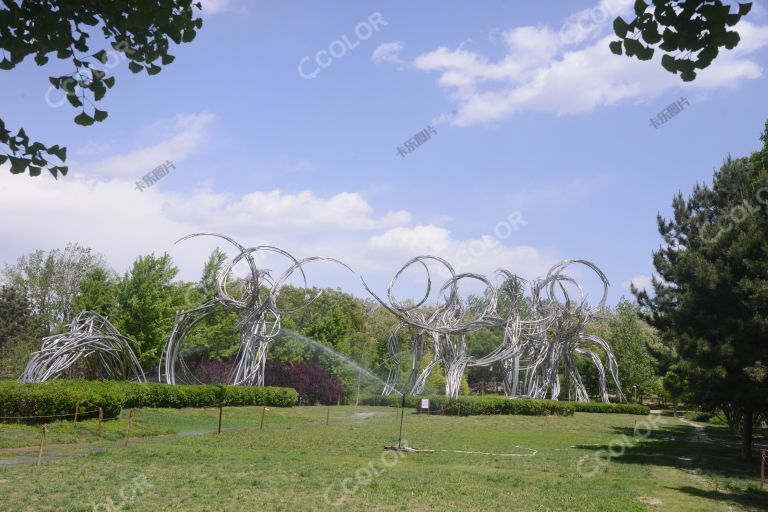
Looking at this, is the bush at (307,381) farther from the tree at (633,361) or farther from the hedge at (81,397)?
the tree at (633,361)

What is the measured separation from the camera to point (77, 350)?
2916 cm

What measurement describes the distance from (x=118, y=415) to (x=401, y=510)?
1559 centimetres

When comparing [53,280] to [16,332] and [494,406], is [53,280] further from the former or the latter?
[494,406]

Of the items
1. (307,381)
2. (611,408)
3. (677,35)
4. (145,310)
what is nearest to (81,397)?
(145,310)

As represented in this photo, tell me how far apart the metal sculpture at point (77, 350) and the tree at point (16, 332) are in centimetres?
1358

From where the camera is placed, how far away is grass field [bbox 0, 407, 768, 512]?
34.7 feet

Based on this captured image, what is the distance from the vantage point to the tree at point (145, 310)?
124 ft

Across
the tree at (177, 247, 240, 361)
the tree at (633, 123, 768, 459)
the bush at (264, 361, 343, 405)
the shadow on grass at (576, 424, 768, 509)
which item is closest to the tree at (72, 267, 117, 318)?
the tree at (177, 247, 240, 361)

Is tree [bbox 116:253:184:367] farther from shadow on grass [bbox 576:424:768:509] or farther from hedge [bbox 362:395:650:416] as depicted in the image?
shadow on grass [bbox 576:424:768:509]

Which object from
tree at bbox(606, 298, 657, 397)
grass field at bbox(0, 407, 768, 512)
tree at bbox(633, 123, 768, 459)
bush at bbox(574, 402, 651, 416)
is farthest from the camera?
tree at bbox(606, 298, 657, 397)

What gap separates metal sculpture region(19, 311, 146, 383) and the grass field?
527 cm

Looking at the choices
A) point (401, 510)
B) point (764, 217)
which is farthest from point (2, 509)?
point (764, 217)

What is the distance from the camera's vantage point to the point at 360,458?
16.0m

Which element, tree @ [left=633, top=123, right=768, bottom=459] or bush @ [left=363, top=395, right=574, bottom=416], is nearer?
tree @ [left=633, top=123, right=768, bottom=459]
